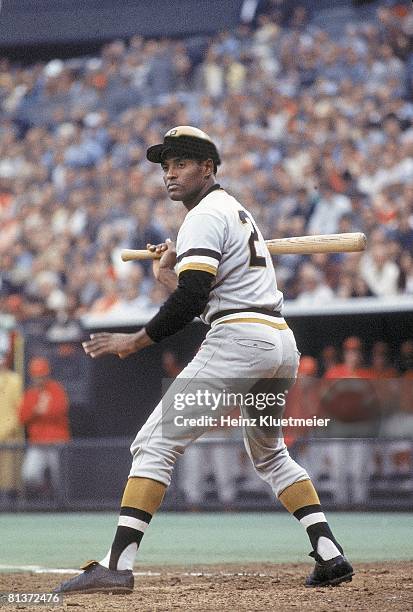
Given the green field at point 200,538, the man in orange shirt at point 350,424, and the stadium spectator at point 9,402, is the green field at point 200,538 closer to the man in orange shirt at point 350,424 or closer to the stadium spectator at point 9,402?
the man in orange shirt at point 350,424

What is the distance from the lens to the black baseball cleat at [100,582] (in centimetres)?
404

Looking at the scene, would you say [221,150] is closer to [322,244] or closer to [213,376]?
[322,244]

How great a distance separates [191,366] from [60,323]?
673 centimetres

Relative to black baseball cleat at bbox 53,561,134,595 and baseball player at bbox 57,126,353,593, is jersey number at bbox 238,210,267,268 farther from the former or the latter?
black baseball cleat at bbox 53,561,134,595

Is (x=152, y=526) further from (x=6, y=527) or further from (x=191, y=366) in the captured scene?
(x=191, y=366)

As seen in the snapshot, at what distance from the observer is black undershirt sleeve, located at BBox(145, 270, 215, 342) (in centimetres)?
409

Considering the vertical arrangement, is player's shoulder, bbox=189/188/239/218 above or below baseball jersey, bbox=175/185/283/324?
above

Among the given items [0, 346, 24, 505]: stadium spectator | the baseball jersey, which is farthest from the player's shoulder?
[0, 346, 24, 505]: stadium spectator

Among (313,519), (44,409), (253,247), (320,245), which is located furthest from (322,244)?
(44,409)

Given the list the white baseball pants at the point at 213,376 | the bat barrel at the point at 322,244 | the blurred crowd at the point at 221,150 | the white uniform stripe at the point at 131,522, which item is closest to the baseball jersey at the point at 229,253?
the white baseball pants at the point at 213,376

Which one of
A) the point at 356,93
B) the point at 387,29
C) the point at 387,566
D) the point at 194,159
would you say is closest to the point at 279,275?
the point at 356,93

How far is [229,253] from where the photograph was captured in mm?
4301

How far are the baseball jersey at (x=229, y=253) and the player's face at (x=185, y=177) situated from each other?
0.22ft

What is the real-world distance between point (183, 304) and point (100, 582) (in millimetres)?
1085
